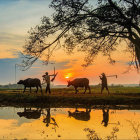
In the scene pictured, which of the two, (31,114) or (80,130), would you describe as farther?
(31,114)

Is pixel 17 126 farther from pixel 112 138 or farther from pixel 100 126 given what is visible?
pixel 112 138

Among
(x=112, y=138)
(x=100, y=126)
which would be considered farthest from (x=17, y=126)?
(x=112, y=138)

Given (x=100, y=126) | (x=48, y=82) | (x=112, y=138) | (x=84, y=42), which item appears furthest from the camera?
(x=48, y=82)

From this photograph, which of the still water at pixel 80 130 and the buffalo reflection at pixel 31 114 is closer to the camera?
the still water at pixel 80 130

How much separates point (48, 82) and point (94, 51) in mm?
8708

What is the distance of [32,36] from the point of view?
24.2 m

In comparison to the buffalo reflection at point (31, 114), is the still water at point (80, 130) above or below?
below

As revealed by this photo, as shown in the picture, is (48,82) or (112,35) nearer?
(112,35)

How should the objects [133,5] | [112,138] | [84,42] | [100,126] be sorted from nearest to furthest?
[112,138] < [100,126] < [133,5] < [84,42]

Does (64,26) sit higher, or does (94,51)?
(64,26)

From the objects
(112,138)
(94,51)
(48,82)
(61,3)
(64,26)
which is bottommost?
(112,138)

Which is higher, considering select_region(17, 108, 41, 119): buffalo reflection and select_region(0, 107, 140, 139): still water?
select_region(17, 108, 41, 119): buffalo reflection

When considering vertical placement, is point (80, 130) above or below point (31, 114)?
below

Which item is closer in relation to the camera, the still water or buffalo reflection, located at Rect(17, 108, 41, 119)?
the still water
